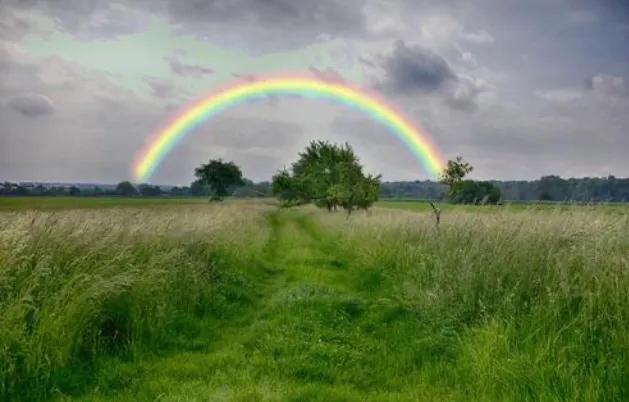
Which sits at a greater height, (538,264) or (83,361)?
(538,264)

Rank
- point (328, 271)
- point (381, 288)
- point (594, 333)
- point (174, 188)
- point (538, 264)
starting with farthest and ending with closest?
1. point (174, 188)
2. point (328, 271)
3. point (381, 288)
4. point (538, 264)
5. point (594, 333)

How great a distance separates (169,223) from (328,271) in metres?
5.12

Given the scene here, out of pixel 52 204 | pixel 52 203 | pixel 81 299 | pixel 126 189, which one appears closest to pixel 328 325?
pixel 81 299

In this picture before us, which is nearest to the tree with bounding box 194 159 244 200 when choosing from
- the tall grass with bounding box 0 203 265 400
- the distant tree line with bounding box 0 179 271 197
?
the distant tree line with bounding box 0 179 271 197

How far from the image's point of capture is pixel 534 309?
20.3 ft

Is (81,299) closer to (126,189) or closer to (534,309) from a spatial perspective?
(534,309)

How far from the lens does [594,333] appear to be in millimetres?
5504

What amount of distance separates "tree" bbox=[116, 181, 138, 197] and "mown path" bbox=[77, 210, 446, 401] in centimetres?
11168

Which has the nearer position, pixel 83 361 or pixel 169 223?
→ pixel 83 361

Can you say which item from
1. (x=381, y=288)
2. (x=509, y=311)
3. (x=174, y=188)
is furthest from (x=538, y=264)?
(x=174, y=188)

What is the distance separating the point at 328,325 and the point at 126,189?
116377 millimetres

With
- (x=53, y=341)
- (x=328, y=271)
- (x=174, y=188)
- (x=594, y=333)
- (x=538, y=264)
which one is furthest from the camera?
(x=174, y=188)

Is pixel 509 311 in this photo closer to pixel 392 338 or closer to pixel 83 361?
pixel 392 338

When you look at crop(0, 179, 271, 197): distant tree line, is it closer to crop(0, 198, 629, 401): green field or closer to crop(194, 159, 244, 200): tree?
crop(194, 159, 244, 200): tree
